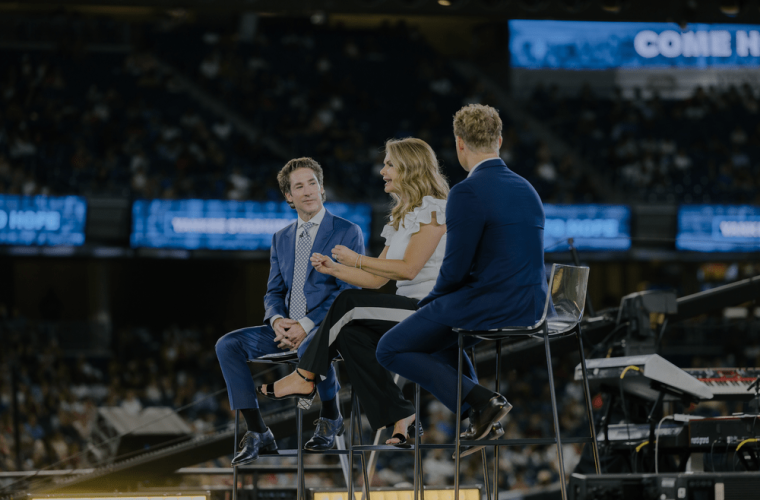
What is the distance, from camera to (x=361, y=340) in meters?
3.38

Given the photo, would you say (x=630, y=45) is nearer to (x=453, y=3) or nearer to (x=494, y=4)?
(x=494, y=4)

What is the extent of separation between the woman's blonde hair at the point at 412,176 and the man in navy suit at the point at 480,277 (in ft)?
1.04

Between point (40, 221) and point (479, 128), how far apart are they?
1133 centimetres

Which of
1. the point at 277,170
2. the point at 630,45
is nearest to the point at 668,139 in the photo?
the point at 630,45

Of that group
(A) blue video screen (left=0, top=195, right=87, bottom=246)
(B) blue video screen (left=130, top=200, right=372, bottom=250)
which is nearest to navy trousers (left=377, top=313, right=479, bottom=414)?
(B) blue video screen (left=130, top=200, right=372, bottom=250)

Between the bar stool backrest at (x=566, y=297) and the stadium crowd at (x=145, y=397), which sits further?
the stadium crowd at (x=145, y=397)

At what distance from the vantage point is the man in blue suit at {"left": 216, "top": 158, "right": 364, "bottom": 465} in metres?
3.69

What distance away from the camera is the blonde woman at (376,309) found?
3.33 metres

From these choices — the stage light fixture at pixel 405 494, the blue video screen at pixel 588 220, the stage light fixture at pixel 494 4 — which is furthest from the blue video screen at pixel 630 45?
the stage light fixture at pixel 405 494

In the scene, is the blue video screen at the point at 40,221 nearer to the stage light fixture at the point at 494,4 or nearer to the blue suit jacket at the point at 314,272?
the stage light fixture at the point at 494,4

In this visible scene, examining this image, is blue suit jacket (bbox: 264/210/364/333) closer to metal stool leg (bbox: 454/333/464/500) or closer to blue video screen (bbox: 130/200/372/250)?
metal stool leg (bbox: 454/333/464/500)

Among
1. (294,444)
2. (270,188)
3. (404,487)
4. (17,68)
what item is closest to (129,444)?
(294,444)

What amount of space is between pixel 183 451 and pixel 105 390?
746 cm

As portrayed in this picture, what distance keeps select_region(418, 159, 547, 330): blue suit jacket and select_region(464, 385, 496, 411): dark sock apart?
0.23 meters
